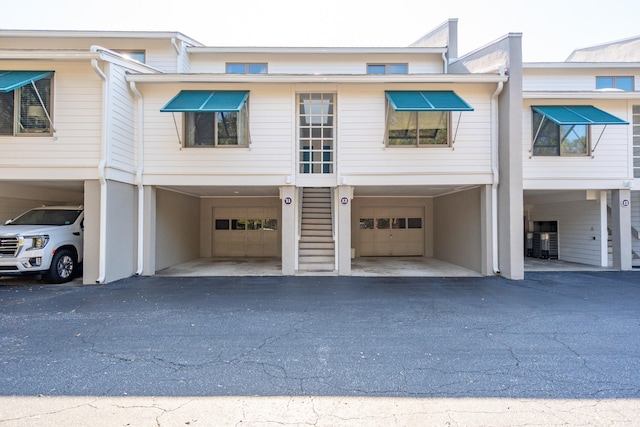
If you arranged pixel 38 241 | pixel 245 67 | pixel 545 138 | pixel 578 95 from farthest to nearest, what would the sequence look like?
pixel 245 67, pixel 545 138, pixel 578 95, pixel 38 241

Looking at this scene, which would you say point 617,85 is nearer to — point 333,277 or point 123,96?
point 333,277

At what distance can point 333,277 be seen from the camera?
376 inches

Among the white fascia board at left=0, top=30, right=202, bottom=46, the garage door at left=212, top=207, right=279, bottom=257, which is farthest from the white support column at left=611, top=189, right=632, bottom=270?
the white fascia board at left=0, top=30, right=202, bottom=46

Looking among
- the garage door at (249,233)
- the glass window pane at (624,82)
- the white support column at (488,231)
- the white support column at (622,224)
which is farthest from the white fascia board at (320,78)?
the glass window pane at (624,82)

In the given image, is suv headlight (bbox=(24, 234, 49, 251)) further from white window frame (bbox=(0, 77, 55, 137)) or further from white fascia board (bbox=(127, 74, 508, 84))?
white fascia board (bbox=(127, 74, 508, 84))

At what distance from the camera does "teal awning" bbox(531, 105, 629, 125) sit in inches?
364

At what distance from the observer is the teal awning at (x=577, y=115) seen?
9250 millimetres

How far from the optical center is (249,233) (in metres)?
14.9

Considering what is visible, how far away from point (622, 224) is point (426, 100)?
7620mm

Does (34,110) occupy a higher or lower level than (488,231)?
higher

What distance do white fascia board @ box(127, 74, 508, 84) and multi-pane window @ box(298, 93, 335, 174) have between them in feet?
2.28

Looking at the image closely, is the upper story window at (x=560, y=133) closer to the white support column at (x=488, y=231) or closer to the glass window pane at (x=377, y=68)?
the white support column at (x=488, y=231)

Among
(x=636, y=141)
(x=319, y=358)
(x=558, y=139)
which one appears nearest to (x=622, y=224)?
(x=636, y=141)

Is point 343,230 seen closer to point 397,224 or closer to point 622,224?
point 397,224
